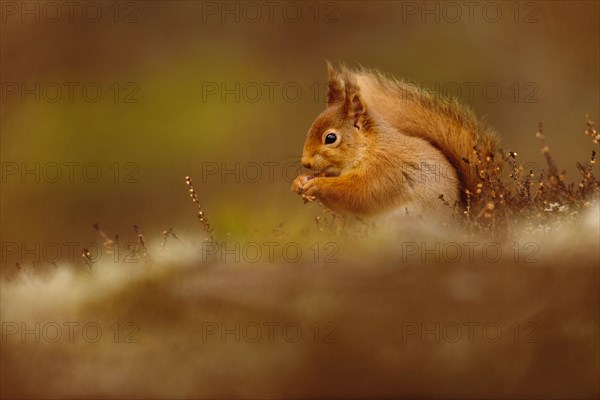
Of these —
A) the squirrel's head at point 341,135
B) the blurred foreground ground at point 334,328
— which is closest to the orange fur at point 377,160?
the squirrel's head at point 341,135

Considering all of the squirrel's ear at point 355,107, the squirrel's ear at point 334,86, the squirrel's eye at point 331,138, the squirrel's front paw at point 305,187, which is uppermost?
the squirrel's ear at point 334,86

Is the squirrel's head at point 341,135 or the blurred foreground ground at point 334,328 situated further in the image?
the squirrel's head at point 341,135

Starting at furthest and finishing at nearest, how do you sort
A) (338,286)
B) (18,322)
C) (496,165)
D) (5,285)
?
(496,165) < (5,285) < (18,322) < (338,286)

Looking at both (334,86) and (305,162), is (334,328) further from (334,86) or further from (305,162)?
(334,86)

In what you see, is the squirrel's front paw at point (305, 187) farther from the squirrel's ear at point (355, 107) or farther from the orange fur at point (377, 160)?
the squirrel's ear at point (355, 107)

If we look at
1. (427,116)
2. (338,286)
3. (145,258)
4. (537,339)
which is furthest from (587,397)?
(427,116)

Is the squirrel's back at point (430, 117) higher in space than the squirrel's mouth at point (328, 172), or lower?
higher

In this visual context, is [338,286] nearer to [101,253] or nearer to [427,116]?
[101,253]
